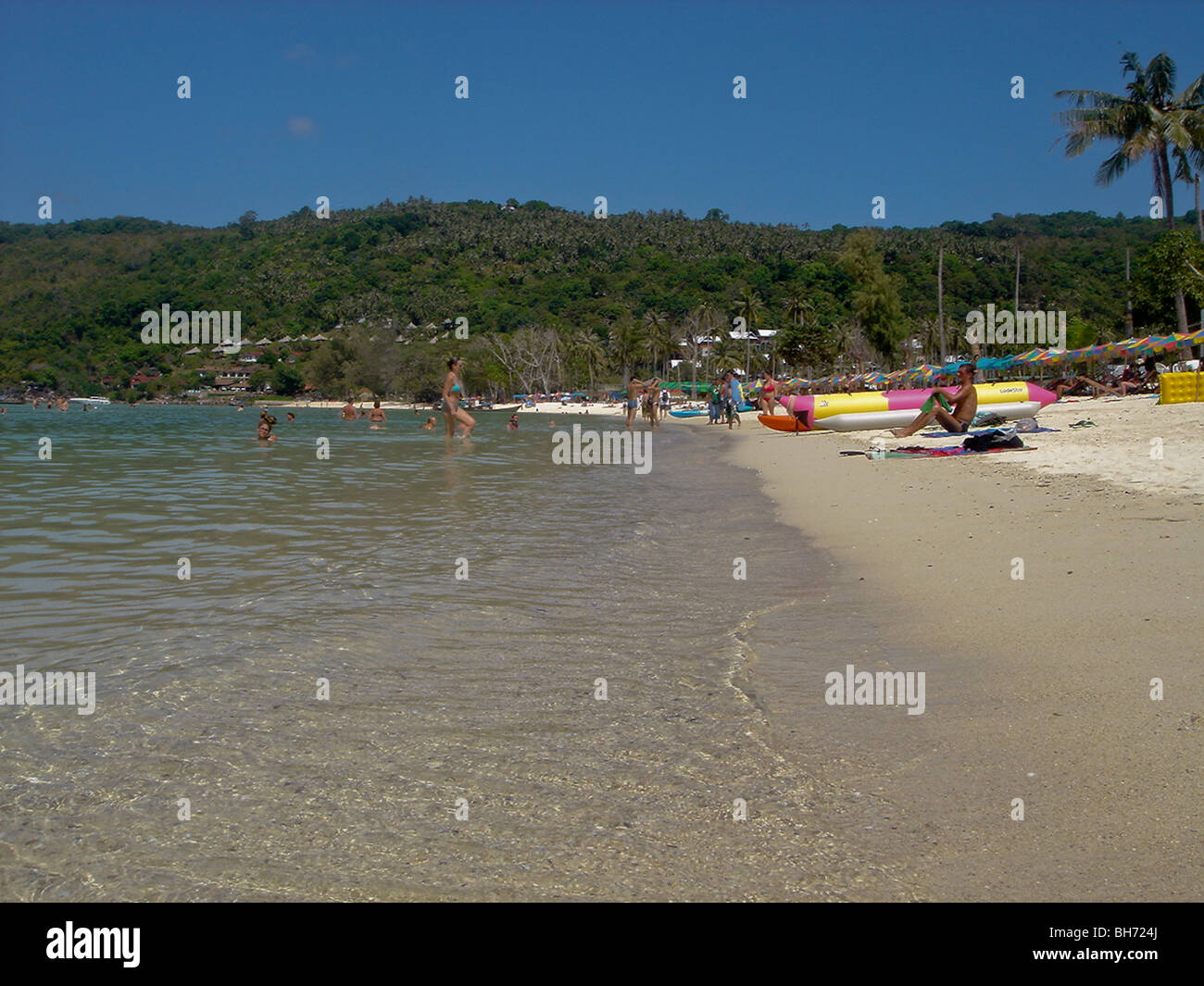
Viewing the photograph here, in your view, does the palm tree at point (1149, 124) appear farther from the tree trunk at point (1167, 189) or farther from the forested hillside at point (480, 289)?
the forested hillside at point (480, 289)

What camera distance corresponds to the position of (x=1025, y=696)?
166 inches

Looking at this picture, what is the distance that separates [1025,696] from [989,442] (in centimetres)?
1148

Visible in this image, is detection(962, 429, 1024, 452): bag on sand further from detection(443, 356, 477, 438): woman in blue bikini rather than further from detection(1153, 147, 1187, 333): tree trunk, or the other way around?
detection(1153, 147, 1187, 333): tree trunk

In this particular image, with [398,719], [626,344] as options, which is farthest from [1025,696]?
[626,344]

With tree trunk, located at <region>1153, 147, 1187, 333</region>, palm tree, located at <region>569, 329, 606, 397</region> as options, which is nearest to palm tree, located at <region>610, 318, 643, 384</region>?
palm tree, located at <region>569, 329, 606, 397</region>

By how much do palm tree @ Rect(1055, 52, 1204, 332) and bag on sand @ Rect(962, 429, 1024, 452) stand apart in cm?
2698

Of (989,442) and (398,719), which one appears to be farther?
(989,442)

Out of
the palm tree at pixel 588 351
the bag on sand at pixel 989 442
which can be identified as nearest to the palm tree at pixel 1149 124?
the bag on sand at pixel 989 442

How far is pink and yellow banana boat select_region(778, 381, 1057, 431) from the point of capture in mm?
20641

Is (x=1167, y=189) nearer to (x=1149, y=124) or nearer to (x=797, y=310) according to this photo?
(x=1149, y=124)

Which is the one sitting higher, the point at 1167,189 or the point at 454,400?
the point at 1167,189

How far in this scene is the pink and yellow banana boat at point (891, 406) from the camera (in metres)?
20.6
